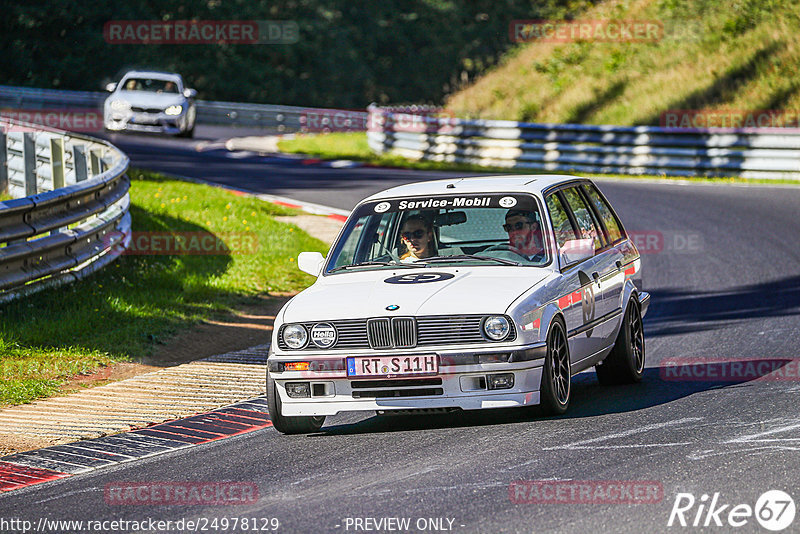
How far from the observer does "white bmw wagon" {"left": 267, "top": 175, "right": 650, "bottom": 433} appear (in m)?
7.53

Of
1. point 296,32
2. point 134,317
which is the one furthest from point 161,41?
point 134,317

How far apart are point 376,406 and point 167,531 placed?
2043mm

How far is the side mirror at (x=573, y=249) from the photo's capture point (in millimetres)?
8523

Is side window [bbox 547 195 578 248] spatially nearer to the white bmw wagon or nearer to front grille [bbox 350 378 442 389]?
the white bmw wagon

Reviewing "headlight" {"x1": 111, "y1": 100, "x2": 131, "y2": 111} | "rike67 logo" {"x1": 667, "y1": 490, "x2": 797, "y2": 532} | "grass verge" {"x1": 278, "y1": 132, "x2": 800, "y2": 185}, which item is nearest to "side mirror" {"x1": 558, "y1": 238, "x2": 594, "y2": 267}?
"rike67 logo" {"x1": 667, "y1": 490, "x2": 797, "y2": 532}

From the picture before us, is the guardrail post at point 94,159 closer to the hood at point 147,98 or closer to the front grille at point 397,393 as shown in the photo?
the front grille at point 397,393

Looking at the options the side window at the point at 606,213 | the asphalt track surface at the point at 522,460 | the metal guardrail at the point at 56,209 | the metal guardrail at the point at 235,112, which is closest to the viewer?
the asphalt track surface at the point at 522,460

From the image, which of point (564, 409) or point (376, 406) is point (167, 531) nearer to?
point (376, 406)

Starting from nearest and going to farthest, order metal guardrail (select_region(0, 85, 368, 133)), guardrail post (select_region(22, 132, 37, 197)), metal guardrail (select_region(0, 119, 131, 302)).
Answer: metal guardrail (select_region(0, 119, 131, 302))
guardrail post (select_region(22, 132, 37, 197))
metal guardrail (select_region(0, 85, 368, 133))

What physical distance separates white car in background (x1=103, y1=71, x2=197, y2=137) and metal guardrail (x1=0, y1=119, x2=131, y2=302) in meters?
13.3

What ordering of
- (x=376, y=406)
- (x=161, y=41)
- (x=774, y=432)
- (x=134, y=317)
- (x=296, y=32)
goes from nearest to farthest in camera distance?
(x=774, y=432) < (x=376, y=406) < (x=134, y=317) < (x=161, y=41) < (x=296, y=32)

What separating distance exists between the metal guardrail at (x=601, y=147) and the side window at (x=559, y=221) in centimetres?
1819

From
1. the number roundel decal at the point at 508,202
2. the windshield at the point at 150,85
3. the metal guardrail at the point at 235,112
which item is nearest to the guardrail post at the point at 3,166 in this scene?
the number roundel decal at the point at 508,202

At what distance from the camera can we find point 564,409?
8031mm
